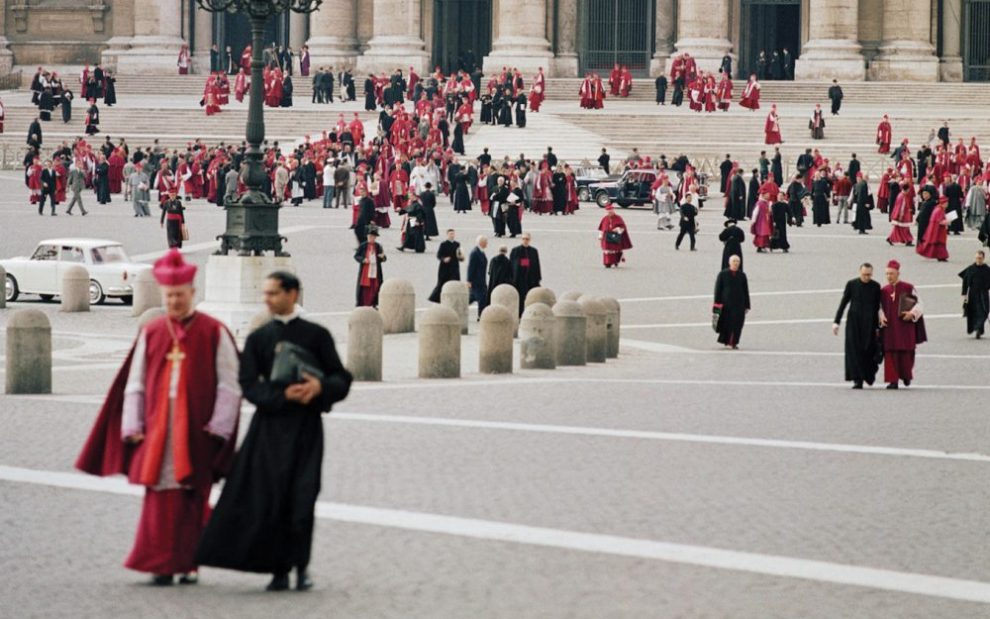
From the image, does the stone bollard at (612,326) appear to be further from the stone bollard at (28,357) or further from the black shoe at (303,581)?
the black shoe at (303,581)

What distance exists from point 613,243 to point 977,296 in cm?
896

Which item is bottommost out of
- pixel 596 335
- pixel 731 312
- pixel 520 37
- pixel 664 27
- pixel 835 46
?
pixel 596 335

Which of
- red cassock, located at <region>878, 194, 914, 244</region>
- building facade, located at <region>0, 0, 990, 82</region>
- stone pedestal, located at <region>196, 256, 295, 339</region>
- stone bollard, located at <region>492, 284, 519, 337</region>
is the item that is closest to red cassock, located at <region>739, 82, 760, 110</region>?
building facade, located at <region>0, 0, 990, 82</region>

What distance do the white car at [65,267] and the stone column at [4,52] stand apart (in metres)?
46.8

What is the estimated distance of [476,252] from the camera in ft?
87.1

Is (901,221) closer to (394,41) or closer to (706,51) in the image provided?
(706,51)

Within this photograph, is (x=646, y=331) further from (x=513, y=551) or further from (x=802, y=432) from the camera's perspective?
(x=513, y=551)

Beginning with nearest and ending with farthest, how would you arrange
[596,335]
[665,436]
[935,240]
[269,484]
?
[269,484] → [665,436] → [596,335] → [935,240]

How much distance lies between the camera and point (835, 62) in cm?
6688

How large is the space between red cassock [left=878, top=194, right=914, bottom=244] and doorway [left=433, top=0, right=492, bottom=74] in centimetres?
3565

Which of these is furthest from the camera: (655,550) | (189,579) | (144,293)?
(144,293)

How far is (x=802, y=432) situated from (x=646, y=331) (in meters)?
9.40

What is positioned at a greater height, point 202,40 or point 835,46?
point 202,40

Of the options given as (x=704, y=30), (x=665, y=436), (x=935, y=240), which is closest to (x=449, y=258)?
(x=665, y=436)
